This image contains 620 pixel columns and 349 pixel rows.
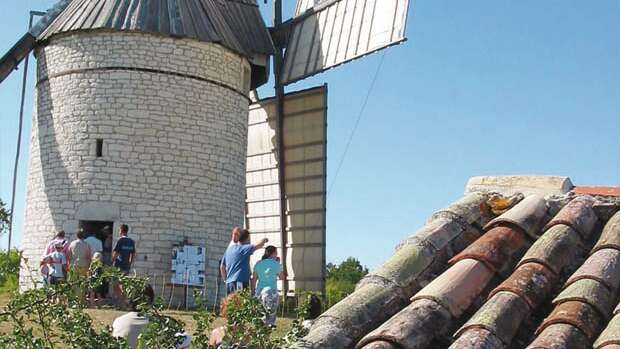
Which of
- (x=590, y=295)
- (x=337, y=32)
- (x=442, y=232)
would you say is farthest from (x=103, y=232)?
(x=590, y=295)

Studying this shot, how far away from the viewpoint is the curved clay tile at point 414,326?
3047 millimetres

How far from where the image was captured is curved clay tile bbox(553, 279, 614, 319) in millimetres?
3110

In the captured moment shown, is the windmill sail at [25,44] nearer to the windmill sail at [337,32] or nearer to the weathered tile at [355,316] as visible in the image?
the windmill sail at [337,32]

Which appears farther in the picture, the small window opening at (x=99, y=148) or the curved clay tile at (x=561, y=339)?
the small window opening at (x=99, y=148)

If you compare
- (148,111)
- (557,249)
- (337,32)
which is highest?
(337,32)

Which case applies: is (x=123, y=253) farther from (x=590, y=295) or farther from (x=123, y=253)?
(x=590, y=295)

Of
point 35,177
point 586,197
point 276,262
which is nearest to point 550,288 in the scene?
point 586,197

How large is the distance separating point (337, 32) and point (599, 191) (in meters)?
11.5

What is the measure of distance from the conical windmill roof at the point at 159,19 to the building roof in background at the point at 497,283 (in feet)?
34.3

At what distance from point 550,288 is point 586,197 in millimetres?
879

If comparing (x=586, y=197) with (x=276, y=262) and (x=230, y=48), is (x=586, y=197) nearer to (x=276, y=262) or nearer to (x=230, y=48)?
(x=276, y=262)

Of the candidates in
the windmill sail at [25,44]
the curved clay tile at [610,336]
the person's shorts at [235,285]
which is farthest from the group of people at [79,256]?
the curved clay tile at [610,336]

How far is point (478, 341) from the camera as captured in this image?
9.59ft

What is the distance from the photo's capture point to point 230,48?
14.5 meters
